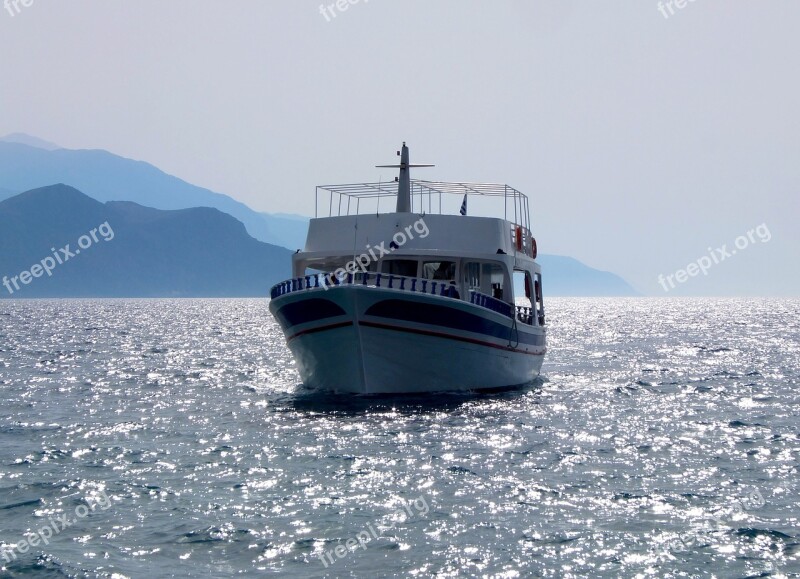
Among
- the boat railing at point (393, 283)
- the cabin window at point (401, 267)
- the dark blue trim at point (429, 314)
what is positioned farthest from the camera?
the cabin window at point (401, 267)

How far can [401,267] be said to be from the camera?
1090 inches

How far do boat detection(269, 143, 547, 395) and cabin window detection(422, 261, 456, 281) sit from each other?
0.12 ft

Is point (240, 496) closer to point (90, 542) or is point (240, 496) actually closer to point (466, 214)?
point (90, 542)

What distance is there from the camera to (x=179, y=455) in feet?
55.5

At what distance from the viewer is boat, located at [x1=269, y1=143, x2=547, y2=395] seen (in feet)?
74.5

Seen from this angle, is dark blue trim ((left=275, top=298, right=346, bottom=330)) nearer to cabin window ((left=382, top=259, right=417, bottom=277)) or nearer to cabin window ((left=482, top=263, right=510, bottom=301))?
cabin window ((left=382, top=259, right=417, bottom=277))

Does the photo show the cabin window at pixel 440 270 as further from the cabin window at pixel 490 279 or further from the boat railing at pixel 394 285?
the boat railing at pixel 394 285

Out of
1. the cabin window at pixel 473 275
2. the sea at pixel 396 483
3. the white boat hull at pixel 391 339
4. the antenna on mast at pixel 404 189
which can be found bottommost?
the sea at pixel 396 483

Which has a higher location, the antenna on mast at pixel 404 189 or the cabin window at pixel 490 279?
the antenna on mast at pixel 404 189

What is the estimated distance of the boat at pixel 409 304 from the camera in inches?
894

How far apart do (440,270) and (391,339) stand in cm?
585

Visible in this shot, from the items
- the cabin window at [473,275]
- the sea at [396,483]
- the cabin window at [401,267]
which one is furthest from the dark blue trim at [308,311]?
the cabin window at [473,275]

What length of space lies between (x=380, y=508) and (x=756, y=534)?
539cm

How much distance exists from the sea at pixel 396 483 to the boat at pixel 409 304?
0.82 meters
